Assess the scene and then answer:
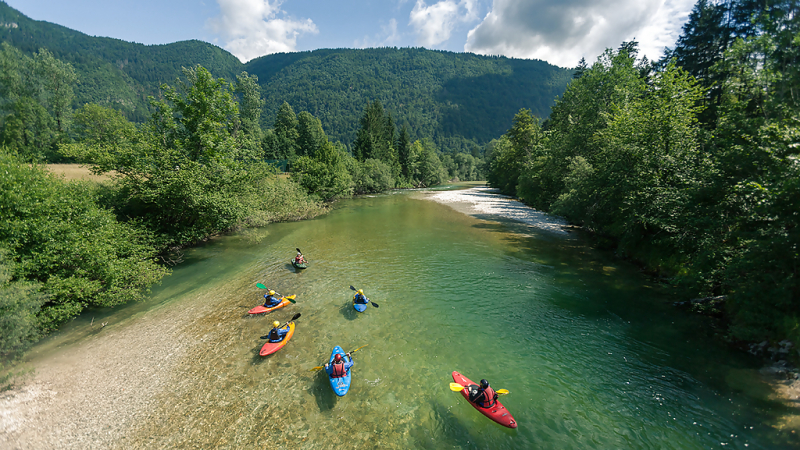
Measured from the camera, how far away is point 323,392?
1009 centimetres

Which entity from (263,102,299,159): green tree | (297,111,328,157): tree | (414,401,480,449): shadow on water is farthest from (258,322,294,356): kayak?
(297,111,328,157): tree

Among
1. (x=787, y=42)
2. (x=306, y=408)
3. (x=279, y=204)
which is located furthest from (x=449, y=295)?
(x=279, y=204)

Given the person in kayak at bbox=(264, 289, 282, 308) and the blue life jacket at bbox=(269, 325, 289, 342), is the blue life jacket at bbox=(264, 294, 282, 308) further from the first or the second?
the blue life jacket at bbox=(269, 325, 289, 342)

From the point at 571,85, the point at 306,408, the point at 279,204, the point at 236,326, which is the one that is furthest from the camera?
the point at 571,85

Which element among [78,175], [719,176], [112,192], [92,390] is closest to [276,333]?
[92,390]

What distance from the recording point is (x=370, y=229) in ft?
111

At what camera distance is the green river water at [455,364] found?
27.7ft

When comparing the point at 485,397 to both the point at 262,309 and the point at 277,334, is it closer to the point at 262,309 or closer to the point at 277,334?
the point at 277,334

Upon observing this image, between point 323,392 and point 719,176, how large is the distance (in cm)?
1844

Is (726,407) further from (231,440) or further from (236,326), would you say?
(236,326)

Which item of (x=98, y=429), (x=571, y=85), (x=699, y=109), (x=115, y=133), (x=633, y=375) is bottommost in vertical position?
(x=98, y=429)

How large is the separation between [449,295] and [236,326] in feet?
36.9

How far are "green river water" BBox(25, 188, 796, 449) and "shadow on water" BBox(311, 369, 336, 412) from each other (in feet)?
0.20

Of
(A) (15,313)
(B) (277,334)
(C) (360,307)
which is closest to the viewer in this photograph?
(A) (15,313)
